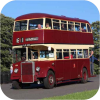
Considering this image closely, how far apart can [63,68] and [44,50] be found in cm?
185

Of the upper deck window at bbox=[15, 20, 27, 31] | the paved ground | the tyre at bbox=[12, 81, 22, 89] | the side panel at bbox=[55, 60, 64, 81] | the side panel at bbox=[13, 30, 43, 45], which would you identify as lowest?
the paved ground

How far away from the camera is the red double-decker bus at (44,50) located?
17.1 m

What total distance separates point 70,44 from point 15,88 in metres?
4.83

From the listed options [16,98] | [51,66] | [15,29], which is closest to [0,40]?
[15,29]

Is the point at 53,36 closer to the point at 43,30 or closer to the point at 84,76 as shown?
the point at 43,30

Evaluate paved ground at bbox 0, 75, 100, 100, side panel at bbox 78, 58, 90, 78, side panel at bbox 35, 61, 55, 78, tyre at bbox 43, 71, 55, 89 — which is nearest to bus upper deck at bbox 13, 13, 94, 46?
side panel at bbox 35, 61, 55, 78

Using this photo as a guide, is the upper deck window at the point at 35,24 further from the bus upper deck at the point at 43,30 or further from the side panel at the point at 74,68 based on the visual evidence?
the side panel at the point at 74,68

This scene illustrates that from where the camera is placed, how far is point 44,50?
59.8ft

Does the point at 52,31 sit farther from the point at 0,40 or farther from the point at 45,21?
the point at 0,40

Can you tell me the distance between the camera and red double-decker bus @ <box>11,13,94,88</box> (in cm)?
1711

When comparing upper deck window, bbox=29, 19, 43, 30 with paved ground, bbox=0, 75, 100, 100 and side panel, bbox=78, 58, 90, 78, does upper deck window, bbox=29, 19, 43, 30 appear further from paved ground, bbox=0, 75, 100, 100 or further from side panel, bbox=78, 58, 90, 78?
side panel, bbox=78, 58, 90, 78

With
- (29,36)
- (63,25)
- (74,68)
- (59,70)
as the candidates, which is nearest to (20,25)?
(29,36)

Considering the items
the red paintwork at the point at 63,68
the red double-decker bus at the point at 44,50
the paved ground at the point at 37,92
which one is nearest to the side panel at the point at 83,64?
the red paintwork at the point at 63,68

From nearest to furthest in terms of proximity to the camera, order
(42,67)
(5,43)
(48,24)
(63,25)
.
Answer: (42,67), (48,24), (63,25), (5,43)
